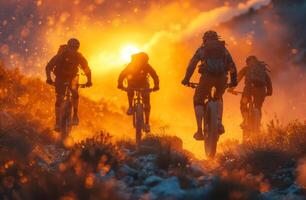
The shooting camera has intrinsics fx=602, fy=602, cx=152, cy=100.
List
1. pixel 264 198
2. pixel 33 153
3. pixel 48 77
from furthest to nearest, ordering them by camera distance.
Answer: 1. pixel 48 77
2. pixel 33 153
3. pixel 264 198

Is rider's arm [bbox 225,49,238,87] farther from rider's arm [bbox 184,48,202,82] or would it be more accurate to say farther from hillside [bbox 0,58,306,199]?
hillside [bbox 0,58,306,199]

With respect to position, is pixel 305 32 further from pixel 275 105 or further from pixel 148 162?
pixel 148 162

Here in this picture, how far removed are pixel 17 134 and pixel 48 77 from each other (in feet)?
9.60

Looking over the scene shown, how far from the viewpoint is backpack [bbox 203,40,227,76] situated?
36.0ft

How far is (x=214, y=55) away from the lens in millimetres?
10984

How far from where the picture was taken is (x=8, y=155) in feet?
30.2

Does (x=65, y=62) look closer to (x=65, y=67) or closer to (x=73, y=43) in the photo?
(x=65, y=67)

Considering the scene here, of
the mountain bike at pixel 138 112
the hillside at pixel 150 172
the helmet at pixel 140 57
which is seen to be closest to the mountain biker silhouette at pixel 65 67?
the helmet at pixel 140 57

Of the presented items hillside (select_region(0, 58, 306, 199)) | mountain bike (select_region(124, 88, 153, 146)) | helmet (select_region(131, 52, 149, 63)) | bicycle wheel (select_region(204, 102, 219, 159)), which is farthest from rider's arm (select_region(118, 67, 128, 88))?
bicycle wheel (select_region(204, 102, 219, 159))

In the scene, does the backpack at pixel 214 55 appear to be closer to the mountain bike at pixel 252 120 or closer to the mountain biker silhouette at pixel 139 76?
the mountain biker silhouette at pixel 139 76

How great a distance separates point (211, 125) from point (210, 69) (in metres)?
1.03

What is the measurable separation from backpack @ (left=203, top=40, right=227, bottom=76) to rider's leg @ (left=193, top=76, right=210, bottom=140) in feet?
0.97

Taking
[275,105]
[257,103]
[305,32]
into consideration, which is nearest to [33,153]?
[257,103]

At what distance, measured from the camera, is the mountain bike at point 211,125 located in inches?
433
